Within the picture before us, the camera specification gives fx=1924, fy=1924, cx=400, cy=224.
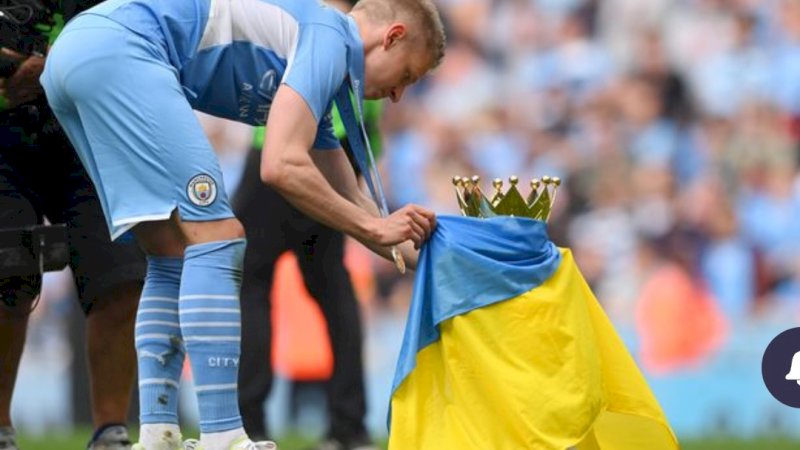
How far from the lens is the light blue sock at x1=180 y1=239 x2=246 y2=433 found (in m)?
5.23

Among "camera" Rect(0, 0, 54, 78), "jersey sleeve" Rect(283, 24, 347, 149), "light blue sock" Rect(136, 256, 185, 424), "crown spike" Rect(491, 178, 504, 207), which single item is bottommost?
"light blue sock" Rect(136, 256, 185, 424)

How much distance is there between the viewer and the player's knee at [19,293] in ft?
20.6

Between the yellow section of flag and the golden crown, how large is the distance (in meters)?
0.19

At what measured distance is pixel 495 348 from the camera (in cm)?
536

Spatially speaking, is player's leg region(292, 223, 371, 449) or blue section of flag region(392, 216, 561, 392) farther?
player's leg region(292, 223, 371, 449)

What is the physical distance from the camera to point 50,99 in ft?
18.1

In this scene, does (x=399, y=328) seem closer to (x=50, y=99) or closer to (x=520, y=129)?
(x=520, y=129)

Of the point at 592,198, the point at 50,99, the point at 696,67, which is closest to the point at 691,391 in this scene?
the point at 592,198

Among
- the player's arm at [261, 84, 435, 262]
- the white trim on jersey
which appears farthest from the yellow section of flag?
the white trim on jersey

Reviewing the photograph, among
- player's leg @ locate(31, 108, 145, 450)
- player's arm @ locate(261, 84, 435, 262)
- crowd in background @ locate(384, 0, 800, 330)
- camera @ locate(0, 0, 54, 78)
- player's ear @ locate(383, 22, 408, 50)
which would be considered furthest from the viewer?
crowd in background @ locate(384, 0, 800, 330)

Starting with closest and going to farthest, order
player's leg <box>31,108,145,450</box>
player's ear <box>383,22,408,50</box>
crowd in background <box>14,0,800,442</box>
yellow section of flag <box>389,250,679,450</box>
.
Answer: yellow section of flag <box>389,250,679,450</box>, player's ear <box>383,22,408,50</box>, player's leg <box>31,108,145,450</box>, crowd in background <box>14,0,800,442</box>

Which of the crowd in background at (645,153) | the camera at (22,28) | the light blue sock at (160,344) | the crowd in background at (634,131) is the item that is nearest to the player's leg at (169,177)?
the light blue sock at (160,344)

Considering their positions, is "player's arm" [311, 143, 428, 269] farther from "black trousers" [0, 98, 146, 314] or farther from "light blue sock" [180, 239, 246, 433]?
"black trousers" [0, 98, 146, 314]

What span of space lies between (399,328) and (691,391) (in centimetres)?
173
